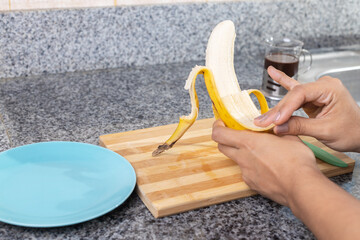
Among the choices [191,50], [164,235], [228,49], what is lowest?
[164,235]

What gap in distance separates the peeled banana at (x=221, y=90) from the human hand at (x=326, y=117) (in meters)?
0.08

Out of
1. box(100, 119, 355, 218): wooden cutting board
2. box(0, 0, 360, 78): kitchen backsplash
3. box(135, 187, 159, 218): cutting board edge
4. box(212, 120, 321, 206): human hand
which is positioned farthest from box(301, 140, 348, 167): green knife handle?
box(0, 0, 360, 78): kitchen backsplash

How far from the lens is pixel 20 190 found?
752 millimetres

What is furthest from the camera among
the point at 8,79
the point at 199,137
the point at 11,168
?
the point at 8,79

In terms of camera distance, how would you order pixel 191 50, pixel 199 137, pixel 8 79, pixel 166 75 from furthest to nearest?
pixel 191 50, pixel 166 75, pixel 8 79, pixel 199 137

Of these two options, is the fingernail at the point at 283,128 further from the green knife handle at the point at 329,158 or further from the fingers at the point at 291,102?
the green knife handle at the point at 329,158

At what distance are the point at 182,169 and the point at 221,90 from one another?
0.18 m

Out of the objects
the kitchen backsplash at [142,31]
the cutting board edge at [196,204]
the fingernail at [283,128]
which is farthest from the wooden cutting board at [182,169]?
the kitchen backsplash at [142,31]

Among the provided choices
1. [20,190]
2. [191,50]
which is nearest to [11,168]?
[20,190]

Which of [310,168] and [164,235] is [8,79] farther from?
[310,168]

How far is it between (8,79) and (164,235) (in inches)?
31.9

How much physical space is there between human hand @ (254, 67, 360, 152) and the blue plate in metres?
0.28

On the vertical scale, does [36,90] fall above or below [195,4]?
below

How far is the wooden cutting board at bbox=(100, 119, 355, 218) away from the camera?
758 mm
